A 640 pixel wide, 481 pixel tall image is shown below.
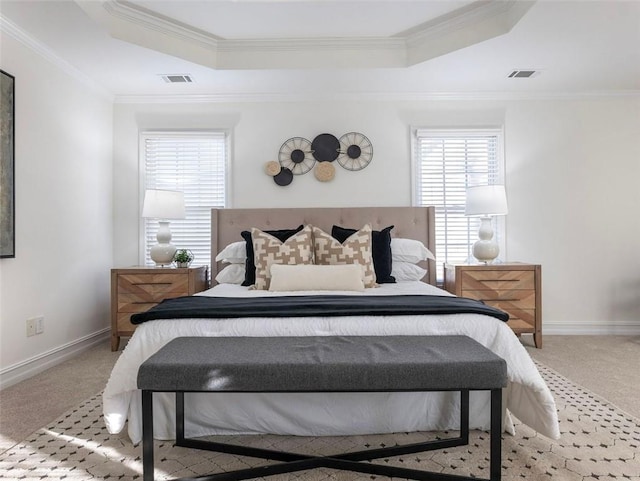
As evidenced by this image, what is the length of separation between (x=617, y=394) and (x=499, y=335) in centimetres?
129

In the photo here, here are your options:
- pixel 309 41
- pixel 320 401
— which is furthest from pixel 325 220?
Answer: pixel 320 401

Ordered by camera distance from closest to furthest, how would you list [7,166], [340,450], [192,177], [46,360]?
[340,450]
[7,166]
[46,360]
[192,177]

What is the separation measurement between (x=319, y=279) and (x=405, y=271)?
3.49ft

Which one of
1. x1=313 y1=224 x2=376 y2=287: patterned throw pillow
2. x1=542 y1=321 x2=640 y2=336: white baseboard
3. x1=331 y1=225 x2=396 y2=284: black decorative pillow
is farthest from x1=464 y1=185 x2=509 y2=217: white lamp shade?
x1=542 y1=321 x2=640 y2=336: white baseboard

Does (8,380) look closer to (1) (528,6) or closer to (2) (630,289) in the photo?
(1) (528,6)

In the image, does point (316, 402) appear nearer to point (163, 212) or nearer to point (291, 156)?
point (163, 212)

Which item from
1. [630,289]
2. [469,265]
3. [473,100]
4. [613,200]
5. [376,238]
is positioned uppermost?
[473,100]

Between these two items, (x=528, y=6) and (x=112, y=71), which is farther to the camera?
(x=112, y=71)

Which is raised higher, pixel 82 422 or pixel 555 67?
pixel 555 67

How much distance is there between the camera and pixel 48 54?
3326 mm

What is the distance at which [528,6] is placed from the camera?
278 cm

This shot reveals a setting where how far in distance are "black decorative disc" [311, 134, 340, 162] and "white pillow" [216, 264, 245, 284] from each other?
141 cm

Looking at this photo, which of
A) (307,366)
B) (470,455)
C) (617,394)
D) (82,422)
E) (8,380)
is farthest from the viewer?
(8,380)

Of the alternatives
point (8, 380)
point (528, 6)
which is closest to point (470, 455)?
point (528, 6)
